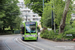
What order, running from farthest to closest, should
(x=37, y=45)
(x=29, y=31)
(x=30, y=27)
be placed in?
(x=30, y=27), (x=29, y=31), (x=37, y=45)

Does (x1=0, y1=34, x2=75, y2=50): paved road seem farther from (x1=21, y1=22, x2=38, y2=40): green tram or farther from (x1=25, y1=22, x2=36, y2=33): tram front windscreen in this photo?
(x1=25, y1=22, x2=36, y2=33): tram front windscreen

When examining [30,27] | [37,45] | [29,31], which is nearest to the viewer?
[37,45]

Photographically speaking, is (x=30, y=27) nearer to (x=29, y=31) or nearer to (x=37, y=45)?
(x=29, y=31)

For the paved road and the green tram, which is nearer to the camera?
the paved road

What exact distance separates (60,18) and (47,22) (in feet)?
16.0

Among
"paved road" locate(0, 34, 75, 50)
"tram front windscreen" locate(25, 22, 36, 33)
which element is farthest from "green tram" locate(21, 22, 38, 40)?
"paved road" locate(0, 34, 75, 50)

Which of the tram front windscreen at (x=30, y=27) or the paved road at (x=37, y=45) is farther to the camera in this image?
the tram front windscreen at (x=30, y=27)

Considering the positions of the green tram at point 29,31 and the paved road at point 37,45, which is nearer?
the paved road at point 37,45

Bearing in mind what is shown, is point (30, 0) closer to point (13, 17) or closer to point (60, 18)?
point (60, 18)

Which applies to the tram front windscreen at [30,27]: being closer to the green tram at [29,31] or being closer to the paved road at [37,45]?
the green tram at [29,31]

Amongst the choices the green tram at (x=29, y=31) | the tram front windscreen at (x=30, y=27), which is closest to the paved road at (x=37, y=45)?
the green tram at (x=29, y=31)

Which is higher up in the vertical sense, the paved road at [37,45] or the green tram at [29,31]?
the green tram at [29,31]

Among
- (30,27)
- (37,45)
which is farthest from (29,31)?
(37,45)

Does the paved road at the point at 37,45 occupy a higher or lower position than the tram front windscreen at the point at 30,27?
lower
